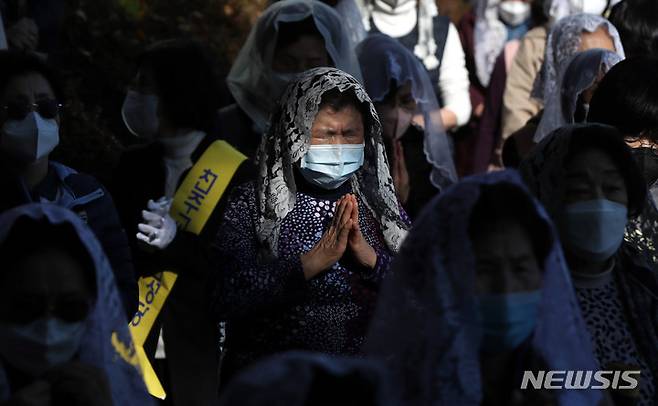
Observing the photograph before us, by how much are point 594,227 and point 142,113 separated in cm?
277

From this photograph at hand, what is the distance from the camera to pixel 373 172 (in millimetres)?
5434

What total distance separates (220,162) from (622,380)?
2.39m

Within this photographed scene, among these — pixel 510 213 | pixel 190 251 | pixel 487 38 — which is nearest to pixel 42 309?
pixel 510 213

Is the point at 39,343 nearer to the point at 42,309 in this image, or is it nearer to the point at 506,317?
the point at 42,309

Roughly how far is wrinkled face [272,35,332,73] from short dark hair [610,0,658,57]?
1.99m

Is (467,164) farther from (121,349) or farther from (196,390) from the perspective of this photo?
(121,349)

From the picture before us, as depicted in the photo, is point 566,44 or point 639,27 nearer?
point 566,44

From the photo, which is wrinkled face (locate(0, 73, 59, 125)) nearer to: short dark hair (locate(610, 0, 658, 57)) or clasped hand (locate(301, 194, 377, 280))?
clasped hand (locate(301, 194, 377, 280))

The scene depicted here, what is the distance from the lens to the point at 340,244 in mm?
4941

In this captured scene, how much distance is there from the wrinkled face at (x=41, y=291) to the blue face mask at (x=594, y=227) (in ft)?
5.25

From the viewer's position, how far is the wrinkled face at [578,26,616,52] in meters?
7.57

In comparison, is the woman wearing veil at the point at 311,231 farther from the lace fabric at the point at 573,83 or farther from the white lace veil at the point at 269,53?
the lace fabric at the point at 573,83

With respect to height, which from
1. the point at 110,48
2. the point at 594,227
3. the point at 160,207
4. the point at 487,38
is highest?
the point at 594,227

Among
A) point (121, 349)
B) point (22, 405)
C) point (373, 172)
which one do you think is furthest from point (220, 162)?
point (22, 405)
